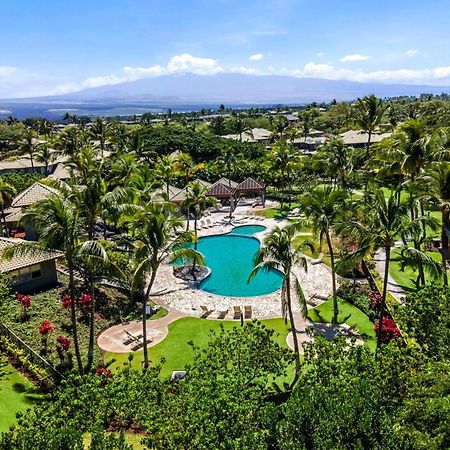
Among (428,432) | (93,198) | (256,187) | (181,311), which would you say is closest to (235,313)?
(181,311)

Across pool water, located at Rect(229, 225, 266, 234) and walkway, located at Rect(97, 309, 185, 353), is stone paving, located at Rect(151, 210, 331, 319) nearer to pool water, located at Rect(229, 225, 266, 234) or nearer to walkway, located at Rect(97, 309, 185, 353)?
walkway, located at Rect(97, 309, 185, 353)

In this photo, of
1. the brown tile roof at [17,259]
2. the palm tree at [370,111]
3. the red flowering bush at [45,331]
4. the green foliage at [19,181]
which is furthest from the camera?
the green foliage at [19,181]

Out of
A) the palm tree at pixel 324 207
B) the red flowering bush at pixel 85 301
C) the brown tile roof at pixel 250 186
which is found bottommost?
the red flowering bush at pixel 85 301

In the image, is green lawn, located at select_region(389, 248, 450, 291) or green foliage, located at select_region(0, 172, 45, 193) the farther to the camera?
green foliage, located at select_region(0, 172, 45, 193)

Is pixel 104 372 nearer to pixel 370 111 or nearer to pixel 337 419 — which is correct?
pixel 337 419

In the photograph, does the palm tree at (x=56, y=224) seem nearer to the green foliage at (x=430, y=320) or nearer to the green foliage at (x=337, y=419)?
the green foliage at (x=337, y=419)

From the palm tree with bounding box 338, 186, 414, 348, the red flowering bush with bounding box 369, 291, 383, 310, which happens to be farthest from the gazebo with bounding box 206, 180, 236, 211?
the palm tree with bounding box 338, 186, 414, 348

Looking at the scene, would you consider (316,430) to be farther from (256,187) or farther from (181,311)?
(256,187)

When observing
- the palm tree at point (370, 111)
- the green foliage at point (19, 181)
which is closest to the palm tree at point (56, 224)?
the palm tree at point (370, 111)
